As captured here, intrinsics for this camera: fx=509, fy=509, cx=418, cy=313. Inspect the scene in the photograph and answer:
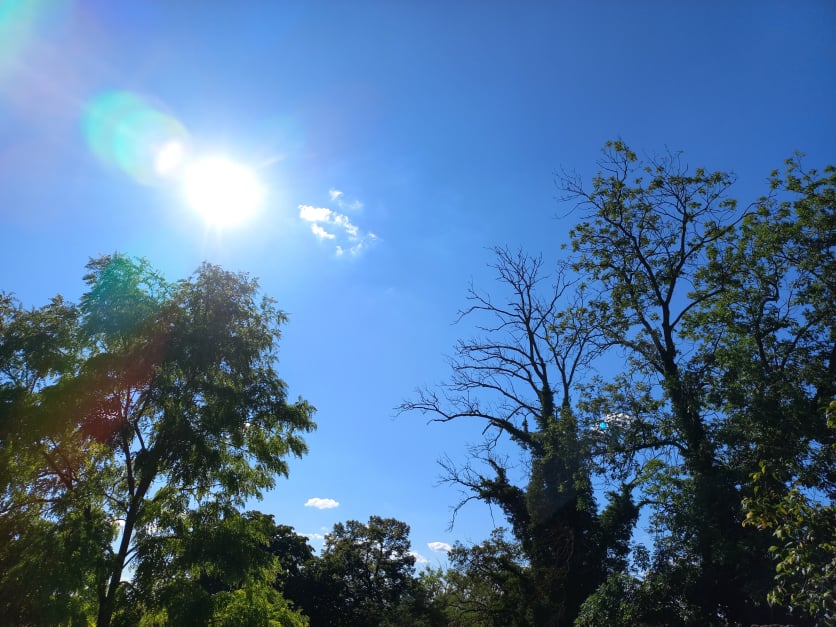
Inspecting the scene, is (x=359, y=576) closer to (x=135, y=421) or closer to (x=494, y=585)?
(x=494, y=585)

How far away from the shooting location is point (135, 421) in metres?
12.7

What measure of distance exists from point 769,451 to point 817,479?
972mm

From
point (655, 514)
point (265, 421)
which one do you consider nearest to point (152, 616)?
point (265, 421)

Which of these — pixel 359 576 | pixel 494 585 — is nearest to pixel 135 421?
pixel 494 585

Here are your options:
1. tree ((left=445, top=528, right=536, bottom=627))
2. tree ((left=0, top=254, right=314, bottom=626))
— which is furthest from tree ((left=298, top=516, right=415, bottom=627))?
tree ((left=0, top=254, right=314, bottom=626))

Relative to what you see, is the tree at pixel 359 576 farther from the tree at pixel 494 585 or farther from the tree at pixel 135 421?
the tree at pixel 135 421

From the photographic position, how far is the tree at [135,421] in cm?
1159

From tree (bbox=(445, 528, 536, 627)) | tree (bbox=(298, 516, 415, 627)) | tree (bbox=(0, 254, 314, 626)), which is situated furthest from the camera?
tree (bbox=(298, 516, 415, 627))

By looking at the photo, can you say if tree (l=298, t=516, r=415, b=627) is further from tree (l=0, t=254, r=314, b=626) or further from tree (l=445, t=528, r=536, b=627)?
tree (l=0, t=254, r=314, b=626)

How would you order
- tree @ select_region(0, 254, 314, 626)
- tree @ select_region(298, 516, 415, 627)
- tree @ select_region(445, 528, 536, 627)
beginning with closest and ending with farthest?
tree @ select_region(0, 254, 314, 626) → tree @ select_region(445, 528, 536, 627) → tree @ select_region(298, 516, 415, 627)

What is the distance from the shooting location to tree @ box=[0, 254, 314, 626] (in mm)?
11594

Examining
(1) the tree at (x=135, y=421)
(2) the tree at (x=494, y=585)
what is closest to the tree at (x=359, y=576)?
(2) the tree at (x=494, y=585)

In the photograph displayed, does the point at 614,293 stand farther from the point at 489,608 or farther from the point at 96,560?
the point at 96,560

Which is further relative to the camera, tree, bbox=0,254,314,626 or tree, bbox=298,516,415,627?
tree, bbox=298,516,415,627
